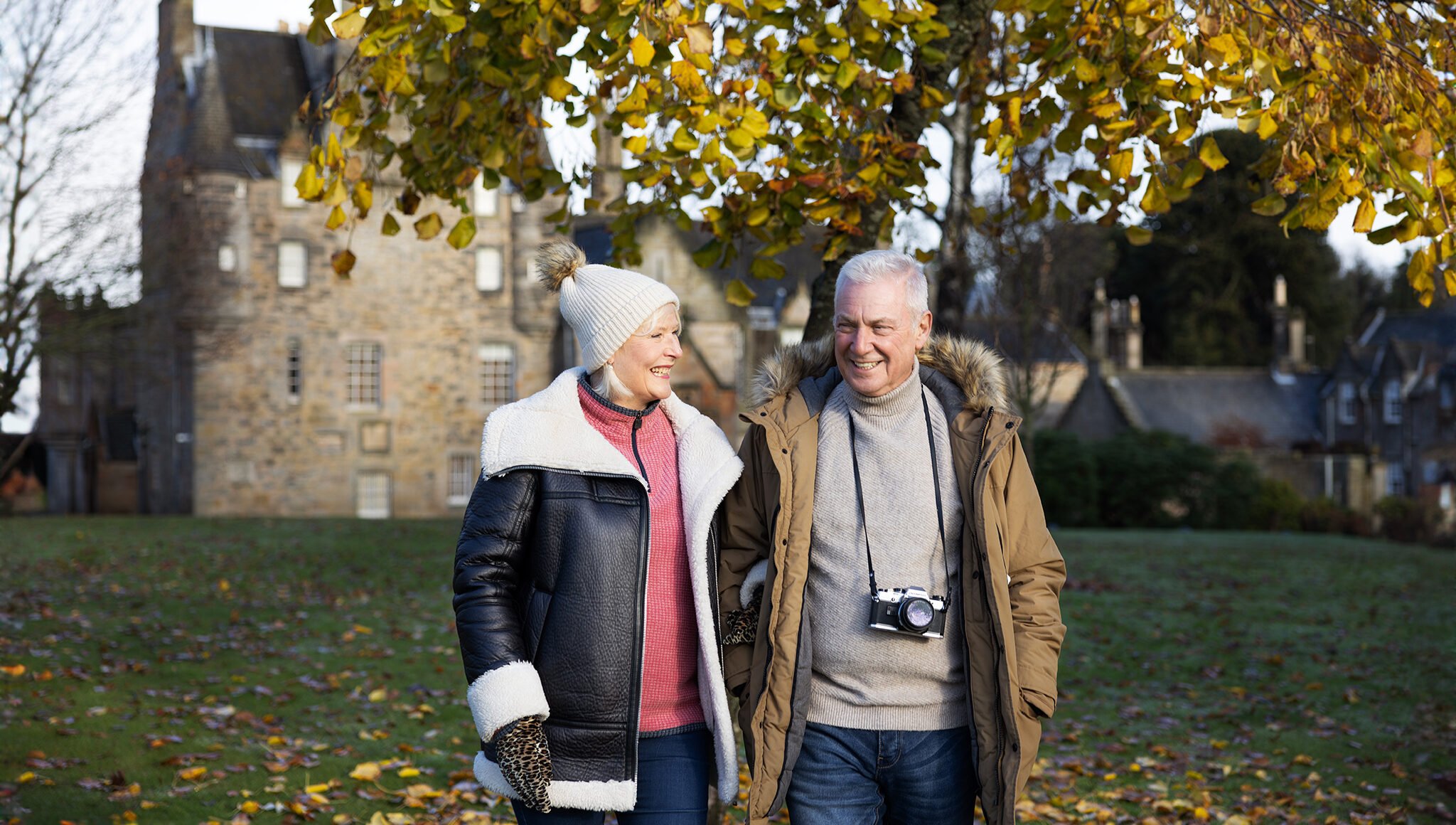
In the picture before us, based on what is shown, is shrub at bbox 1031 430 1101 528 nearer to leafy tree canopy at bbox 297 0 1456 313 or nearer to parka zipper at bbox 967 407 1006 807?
leafy tree canopy at bbox 297 0 1456 313

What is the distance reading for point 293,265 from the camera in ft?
134

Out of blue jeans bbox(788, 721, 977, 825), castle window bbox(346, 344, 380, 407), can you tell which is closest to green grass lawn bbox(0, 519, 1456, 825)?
blue jeans bbox(788, 721, 977, 825)

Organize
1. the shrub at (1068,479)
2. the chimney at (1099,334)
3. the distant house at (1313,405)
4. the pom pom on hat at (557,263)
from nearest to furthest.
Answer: the pom pom on hat at (557,263) < the shrub at (1068,479) < the distant house at (1313,405) < the chimney at (1099,334)

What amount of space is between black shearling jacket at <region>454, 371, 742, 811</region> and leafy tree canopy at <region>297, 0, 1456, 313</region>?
1834mm

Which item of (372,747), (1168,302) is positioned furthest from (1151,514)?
(372,747)

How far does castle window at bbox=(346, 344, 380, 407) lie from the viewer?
135ft

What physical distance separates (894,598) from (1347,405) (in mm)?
55664

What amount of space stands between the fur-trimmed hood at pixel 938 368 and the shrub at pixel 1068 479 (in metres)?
33.9

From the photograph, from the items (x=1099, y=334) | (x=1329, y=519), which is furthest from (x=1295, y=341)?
(x=1329, y=519)

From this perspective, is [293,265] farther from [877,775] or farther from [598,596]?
[877,775]

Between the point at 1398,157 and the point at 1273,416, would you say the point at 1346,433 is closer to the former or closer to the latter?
the point at 1273,416

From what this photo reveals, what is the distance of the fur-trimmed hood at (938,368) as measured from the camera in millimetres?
3924

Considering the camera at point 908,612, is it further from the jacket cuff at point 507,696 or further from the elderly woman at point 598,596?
the jacket cuff at point 507,696

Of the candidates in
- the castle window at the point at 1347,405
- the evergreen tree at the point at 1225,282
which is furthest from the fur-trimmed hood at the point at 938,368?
the castle window at the point at 1347,405
